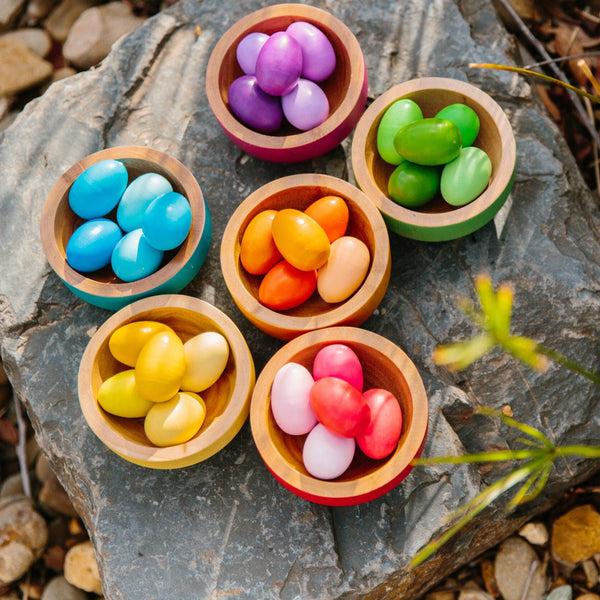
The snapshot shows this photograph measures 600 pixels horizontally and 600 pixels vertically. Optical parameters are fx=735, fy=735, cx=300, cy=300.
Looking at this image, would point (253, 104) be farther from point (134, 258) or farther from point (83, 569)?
point (83, 569)

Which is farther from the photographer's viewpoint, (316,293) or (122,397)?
(316,293)

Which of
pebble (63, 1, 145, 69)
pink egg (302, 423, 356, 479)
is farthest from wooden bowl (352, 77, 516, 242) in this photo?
pebble (63, 1, 145, 69)

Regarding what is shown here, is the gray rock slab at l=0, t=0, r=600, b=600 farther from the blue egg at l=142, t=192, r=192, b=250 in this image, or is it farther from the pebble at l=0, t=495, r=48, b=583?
the pebble at l=0, t=495, r=48, b=583

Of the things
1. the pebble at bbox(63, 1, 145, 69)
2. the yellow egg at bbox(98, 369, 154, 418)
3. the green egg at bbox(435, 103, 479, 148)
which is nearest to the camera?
the yellow egg at bbox(98, 369, 154, 418)

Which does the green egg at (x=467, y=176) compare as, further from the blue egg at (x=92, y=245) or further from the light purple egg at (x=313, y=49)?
the blue egg at (x=92, y=245)

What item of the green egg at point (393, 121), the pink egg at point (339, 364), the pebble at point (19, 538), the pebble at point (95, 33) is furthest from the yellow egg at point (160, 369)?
the pebble at point (95, 33)

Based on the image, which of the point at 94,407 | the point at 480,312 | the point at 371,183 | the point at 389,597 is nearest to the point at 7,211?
the point at 94,407

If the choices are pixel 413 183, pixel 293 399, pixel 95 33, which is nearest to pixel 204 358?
pixel 293 399
